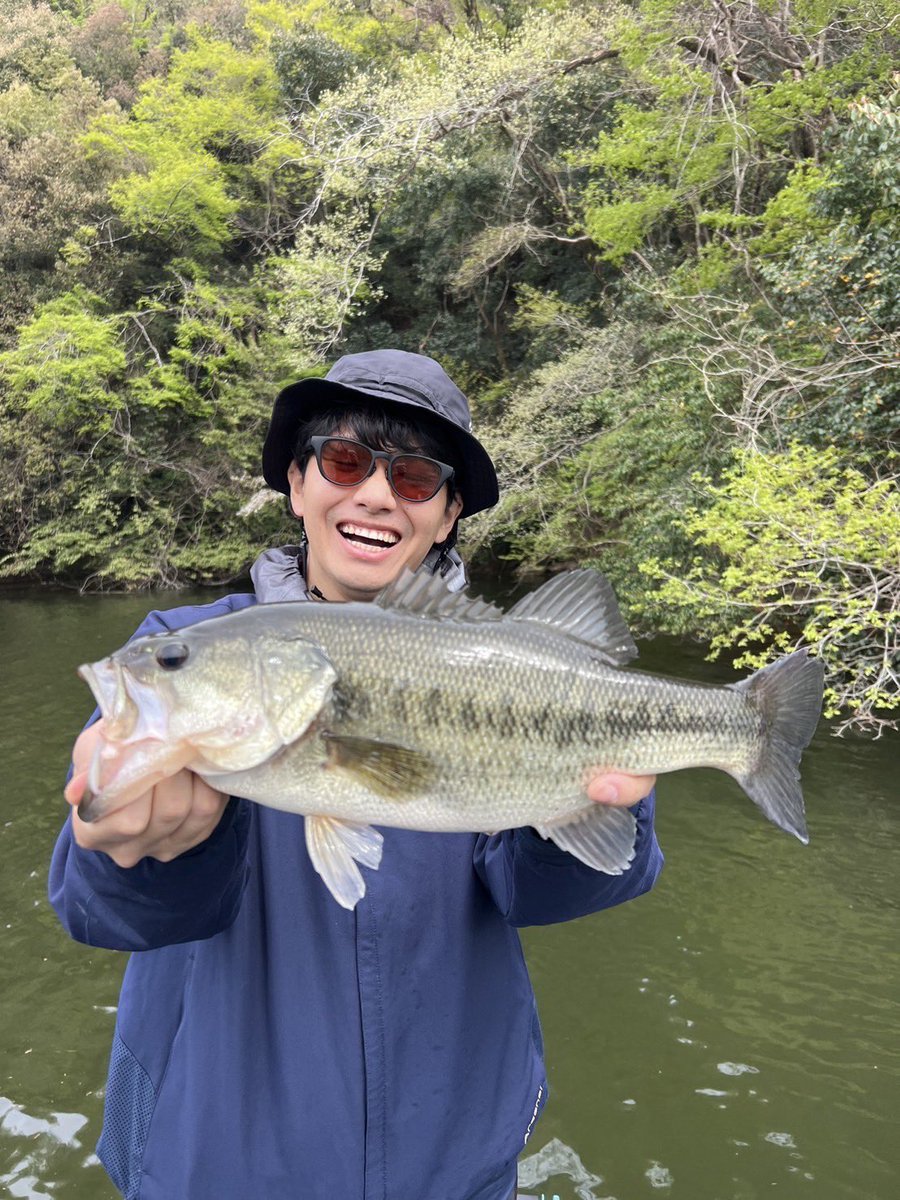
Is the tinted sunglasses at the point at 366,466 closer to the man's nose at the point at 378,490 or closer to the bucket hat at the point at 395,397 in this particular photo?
the man's nose at the point at 378,490

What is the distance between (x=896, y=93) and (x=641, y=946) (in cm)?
999

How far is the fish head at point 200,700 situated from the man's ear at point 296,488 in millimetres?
831

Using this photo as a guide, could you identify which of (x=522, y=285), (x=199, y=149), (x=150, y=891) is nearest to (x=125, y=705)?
(x=150, y=891)

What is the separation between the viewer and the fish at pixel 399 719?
5.90 feet

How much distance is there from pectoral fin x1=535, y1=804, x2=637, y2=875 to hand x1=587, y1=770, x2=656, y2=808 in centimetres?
4

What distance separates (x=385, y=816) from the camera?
6.21ft

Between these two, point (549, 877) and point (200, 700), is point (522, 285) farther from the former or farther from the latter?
point (200, 700)

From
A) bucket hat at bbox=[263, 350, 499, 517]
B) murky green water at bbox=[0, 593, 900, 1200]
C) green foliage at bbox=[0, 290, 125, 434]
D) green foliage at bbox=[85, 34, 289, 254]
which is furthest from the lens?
green foliage at bbox=[85, 34, 289, 254]

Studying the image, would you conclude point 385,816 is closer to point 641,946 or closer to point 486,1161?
point 486,1161

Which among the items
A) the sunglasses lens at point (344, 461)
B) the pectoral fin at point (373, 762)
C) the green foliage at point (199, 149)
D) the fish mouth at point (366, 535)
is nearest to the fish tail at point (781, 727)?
the pectoral fin at point (373, 762)

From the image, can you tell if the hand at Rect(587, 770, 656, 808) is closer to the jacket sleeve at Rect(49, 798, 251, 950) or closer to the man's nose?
the jacket sleeve at Rect(49, 798, 251, 950)

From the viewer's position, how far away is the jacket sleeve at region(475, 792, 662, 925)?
2.07 m

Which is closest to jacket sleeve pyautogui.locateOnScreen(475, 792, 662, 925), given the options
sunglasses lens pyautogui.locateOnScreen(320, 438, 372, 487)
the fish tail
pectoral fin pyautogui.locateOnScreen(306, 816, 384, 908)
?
the fish tail

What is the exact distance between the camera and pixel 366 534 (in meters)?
2.45
